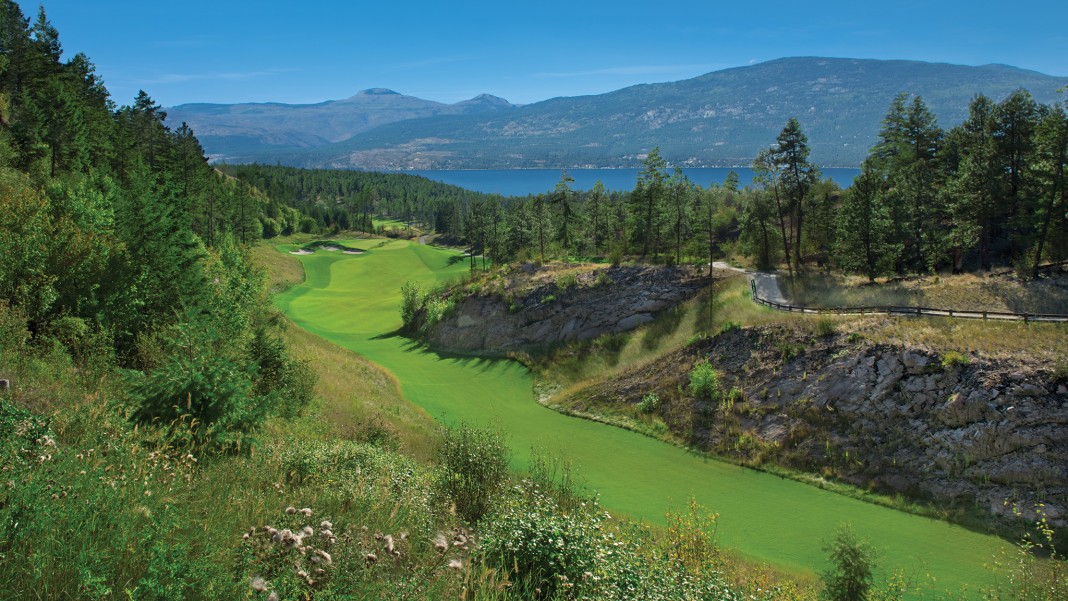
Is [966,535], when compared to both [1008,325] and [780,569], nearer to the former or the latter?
[780,569]

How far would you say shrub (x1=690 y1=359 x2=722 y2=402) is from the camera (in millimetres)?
30734

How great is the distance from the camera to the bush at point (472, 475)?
12328 millimetres

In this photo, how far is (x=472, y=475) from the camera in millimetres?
12891

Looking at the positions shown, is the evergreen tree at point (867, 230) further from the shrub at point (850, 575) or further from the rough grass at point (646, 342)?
the shrub at point (850, 575)

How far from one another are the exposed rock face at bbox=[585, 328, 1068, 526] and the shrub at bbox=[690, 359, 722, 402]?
558 millimetres

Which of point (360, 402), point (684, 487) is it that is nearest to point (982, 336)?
point (684, 487)

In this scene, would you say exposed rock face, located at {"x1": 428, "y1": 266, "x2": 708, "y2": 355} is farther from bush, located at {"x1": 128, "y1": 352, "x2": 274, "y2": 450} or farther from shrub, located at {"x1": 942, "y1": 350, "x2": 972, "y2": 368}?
bush, located at {"x1": 128, "y1": 352, "x2": 274, "y2": 450}

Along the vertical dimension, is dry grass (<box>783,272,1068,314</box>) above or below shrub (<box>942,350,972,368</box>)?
above

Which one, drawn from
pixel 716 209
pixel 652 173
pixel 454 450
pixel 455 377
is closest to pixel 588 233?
pixel 652 173

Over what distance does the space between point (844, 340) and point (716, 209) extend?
Result: 22.1 m

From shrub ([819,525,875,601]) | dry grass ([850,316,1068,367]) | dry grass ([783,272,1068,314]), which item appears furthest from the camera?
dry grass ([783,272,1068,314])

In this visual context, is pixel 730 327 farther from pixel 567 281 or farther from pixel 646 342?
pixel 567 281

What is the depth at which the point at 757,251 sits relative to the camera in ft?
161

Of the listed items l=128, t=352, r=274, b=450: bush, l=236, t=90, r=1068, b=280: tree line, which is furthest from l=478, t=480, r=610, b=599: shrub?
l=236, t=90, r=1068, b=280: tree line
